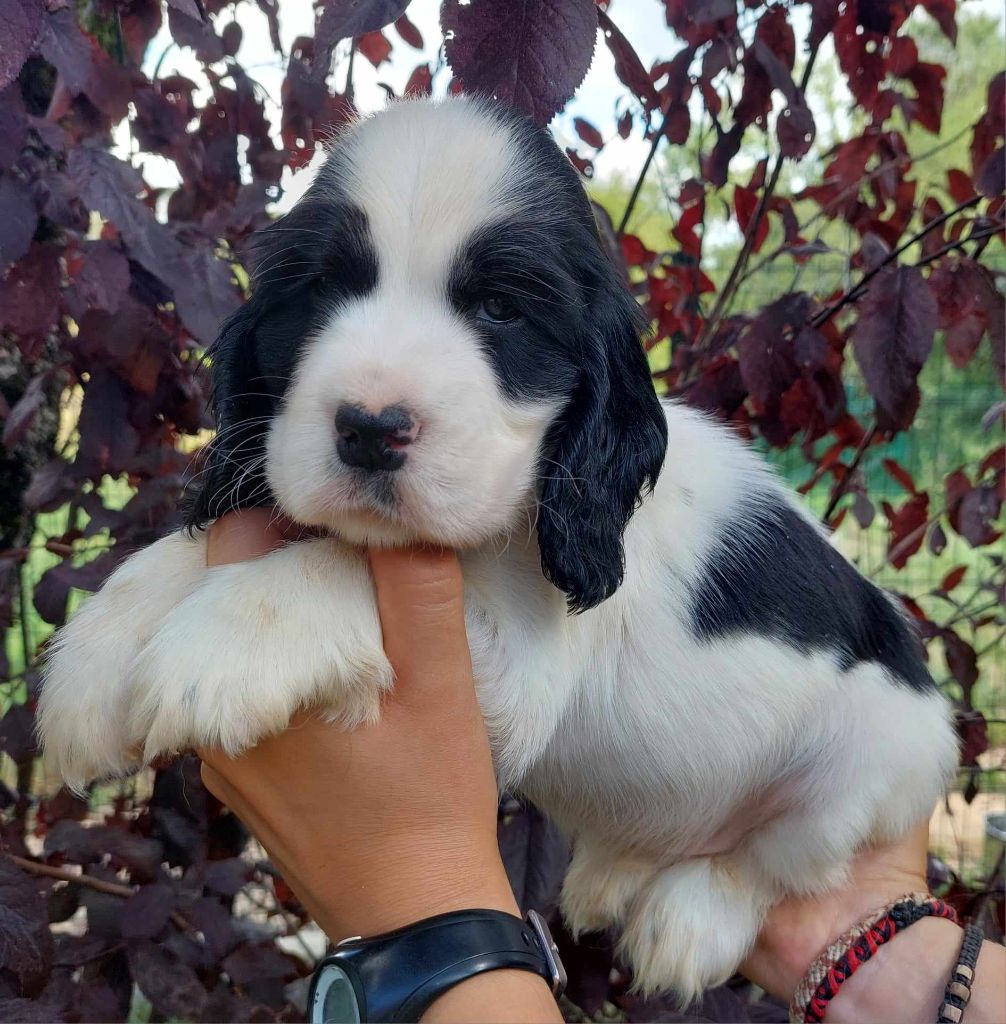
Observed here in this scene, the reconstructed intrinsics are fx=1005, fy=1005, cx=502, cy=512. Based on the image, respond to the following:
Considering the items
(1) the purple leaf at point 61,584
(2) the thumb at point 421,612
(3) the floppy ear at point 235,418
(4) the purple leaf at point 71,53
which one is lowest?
(1) the purple leaf at point 61,584

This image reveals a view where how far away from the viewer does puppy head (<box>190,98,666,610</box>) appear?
1.34m

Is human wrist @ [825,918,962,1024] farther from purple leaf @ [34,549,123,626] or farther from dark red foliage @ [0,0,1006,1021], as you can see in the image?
purple leaf @ [34,549,123,626]

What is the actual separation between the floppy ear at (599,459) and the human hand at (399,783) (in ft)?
0.59

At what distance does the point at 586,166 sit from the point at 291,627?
1.26 metres

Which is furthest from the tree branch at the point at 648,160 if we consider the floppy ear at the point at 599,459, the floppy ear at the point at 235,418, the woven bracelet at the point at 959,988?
the woven bracelet at the point at 959,988

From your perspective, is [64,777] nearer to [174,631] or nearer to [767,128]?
[174,631]

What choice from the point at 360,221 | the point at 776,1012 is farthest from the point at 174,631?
the point at 776,1012

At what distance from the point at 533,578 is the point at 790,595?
554 millimetres

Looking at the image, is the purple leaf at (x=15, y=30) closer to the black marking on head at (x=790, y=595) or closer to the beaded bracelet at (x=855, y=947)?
the black marking on head at (x=790, y=595)

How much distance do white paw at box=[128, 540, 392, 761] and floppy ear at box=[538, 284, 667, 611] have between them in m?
0.31

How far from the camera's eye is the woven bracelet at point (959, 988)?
1906mm

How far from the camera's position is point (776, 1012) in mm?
2355

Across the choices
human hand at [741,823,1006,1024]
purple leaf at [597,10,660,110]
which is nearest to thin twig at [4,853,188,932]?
human hand at [741,823,1006,1024]

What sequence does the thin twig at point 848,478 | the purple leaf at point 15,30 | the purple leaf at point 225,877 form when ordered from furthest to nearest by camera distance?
the thin twig at point 848,478 < the purple leaf at point 225,877 < the purple leaf at point 15,30
